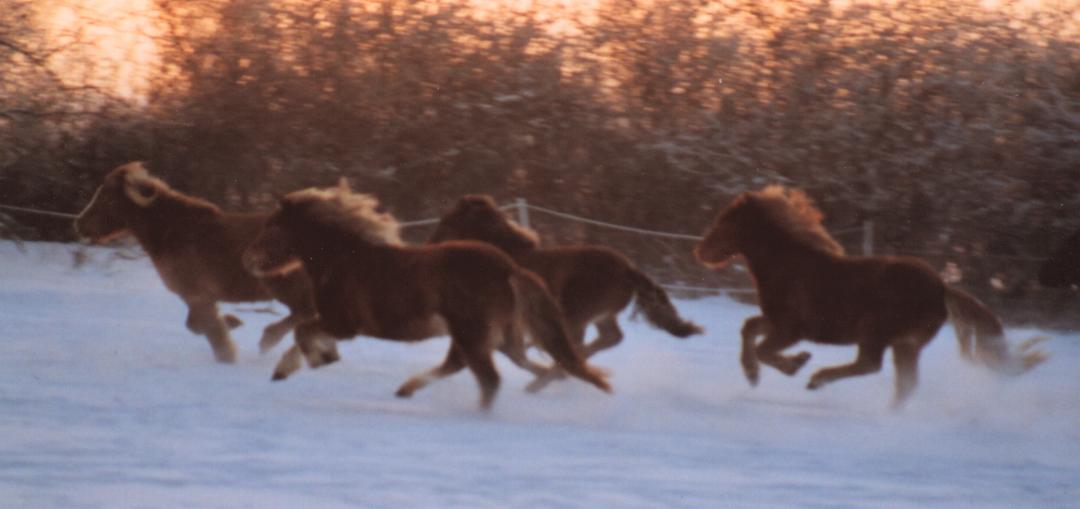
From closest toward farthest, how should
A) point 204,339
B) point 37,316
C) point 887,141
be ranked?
point 204,339
point 37,316
point 887,141

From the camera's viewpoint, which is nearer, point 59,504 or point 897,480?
point 59,504

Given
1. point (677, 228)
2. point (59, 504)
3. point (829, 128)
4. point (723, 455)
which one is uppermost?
point (59, 504)

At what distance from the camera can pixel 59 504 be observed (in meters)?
5.30

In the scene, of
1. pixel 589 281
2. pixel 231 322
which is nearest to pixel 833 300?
pixel 589 281

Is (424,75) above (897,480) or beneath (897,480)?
beneath

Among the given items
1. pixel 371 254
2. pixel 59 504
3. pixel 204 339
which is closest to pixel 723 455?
pixel 371 254

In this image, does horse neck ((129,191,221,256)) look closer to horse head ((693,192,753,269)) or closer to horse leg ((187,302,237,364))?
horse leg ((187,302,237,364))

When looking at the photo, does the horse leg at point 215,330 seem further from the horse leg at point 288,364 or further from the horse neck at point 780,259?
the horse neck at point 780,259

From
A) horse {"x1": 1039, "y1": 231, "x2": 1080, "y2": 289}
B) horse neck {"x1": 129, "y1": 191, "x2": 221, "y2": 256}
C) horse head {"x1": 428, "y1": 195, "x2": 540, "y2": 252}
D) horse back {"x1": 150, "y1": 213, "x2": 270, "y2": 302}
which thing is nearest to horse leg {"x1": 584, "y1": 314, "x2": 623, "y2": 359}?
horse head {"x1": 428, "y1": 195, "x2": 540, "y2": 252}

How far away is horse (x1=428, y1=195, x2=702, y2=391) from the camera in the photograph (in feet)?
27.8

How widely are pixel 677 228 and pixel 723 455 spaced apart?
10323 mm

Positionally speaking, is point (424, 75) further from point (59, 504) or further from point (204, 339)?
point (59, 504)

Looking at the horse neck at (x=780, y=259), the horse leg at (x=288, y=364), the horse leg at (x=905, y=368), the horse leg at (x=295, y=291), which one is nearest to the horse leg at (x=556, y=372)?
the horse neck at (x=780, y=259)

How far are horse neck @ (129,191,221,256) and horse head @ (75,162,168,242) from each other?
1.6 inches
